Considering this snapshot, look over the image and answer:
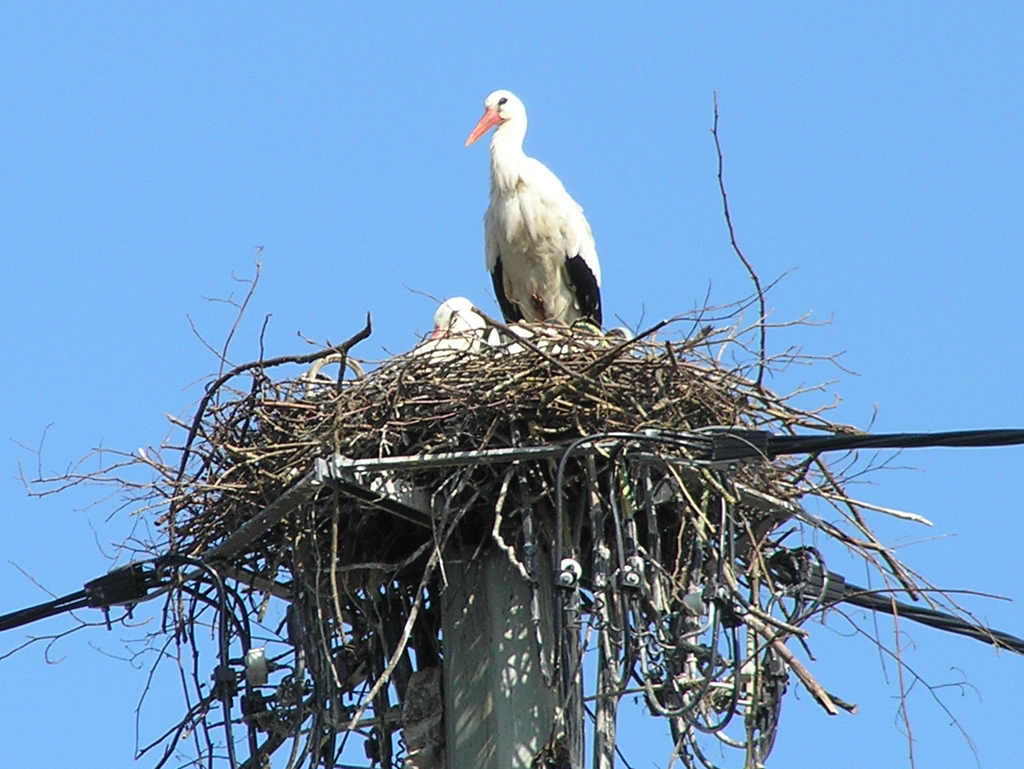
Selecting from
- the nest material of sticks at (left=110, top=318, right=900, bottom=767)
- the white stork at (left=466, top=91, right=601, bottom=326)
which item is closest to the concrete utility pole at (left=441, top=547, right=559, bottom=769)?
the nest material of sticks at (left=110, top=318, right=900, bottom=767)

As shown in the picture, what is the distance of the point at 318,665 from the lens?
5691 mm

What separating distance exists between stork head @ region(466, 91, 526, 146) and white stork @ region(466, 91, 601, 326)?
0.42m

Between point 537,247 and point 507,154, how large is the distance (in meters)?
0.58

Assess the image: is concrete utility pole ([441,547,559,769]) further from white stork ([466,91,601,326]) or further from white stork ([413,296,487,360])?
white stork ([466,91,601,326])

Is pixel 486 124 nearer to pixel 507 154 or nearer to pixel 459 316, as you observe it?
pixel 507 154

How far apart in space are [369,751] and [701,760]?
1114 millimetres

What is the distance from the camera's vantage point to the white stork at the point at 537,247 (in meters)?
8.52

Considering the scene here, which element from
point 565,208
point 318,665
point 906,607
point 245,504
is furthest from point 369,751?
point 565,208

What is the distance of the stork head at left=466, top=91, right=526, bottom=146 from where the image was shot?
921 centimetres

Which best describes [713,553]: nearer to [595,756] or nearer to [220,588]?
[595,756]

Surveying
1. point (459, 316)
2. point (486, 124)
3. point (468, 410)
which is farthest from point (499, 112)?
point (468, 410)

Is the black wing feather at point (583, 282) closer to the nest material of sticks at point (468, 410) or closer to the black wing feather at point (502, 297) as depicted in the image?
the black wing feather at point (502, 297)

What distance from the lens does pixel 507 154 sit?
8.84m

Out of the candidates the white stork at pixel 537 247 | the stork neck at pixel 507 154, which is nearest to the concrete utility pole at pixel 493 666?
the white stork at pixel 537 247
